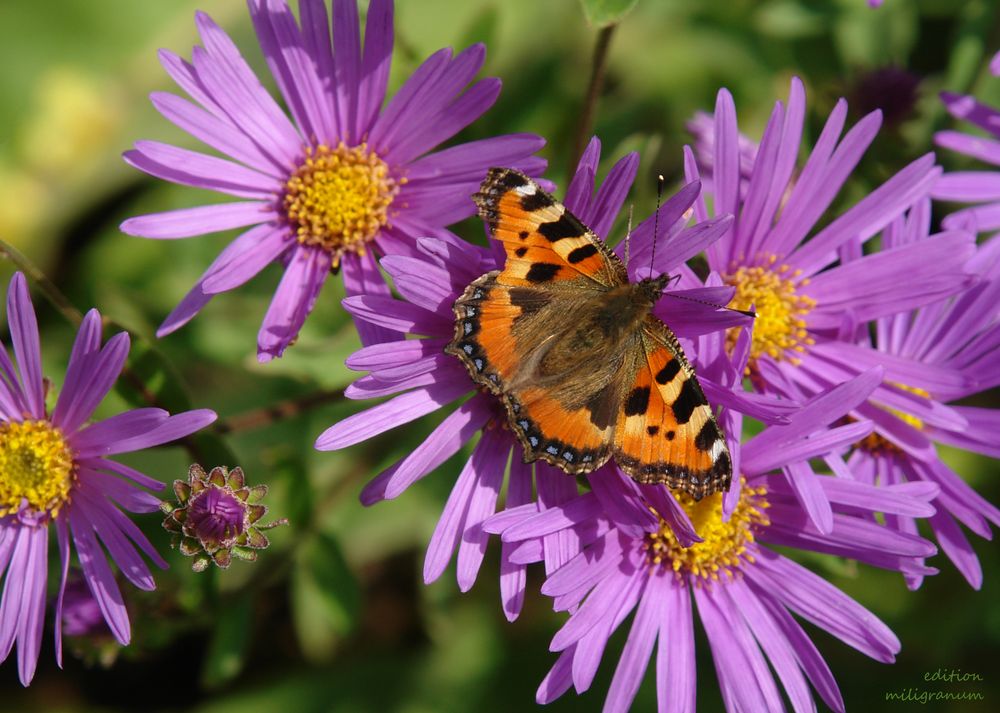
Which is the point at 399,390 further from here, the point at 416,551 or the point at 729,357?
the point at 416,551

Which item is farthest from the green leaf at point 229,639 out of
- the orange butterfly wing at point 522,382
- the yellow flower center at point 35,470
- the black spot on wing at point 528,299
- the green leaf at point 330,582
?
the black spot on wing at point 528,299

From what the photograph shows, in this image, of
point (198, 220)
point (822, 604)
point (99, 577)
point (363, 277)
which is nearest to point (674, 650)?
point (822, 604)

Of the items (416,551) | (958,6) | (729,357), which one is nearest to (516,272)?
(729,357)

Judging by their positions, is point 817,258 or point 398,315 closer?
point 398,315

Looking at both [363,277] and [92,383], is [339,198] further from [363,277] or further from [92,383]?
[92,383]

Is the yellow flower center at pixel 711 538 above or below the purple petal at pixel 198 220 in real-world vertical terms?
below

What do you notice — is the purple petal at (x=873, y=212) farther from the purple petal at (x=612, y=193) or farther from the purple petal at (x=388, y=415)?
the purple petal at (x=388, y=415)

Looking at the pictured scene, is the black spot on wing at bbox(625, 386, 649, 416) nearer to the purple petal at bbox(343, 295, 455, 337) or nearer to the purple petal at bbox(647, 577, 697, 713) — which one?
the purple petal at bbox(343, 295, 455, 337)
